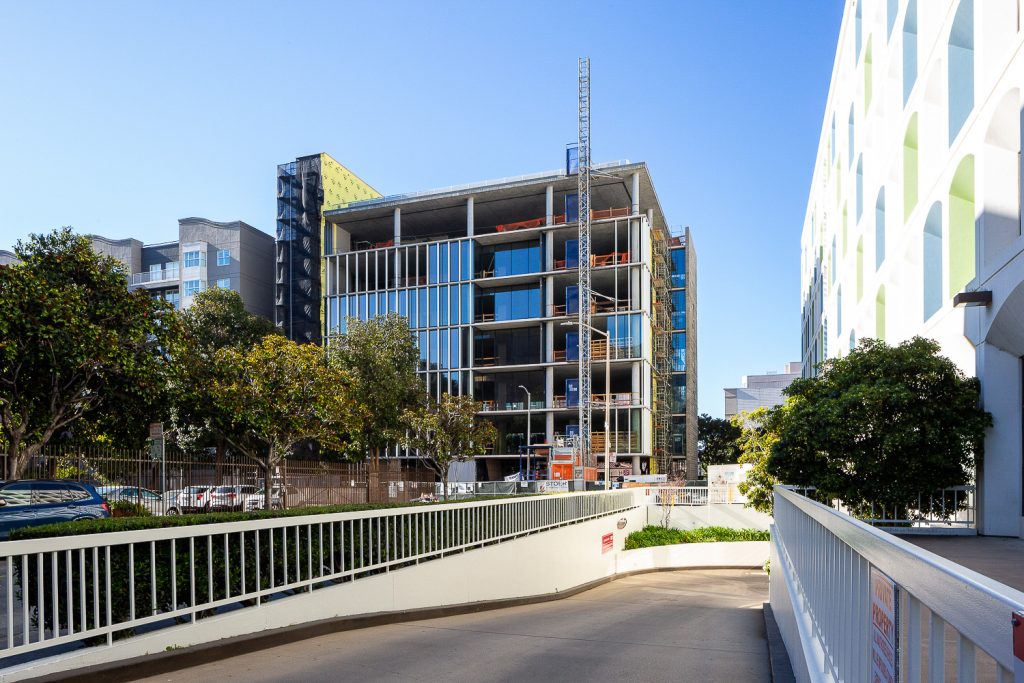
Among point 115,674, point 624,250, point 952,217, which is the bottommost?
point 115,674

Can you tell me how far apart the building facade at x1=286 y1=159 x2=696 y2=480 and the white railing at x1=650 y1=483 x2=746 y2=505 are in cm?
1653

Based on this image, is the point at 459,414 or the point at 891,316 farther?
the point at 459,414

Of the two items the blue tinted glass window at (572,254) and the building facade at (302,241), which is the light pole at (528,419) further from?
the building facade at (302,241)

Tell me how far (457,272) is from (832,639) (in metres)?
59.8

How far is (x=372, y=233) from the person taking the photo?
7262 cm

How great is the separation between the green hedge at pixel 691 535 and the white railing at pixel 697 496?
1901 mm

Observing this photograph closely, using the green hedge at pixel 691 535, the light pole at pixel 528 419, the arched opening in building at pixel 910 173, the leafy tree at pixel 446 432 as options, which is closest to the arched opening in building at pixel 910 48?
the arched opening in building at pixel 910 173

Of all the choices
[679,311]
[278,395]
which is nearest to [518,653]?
[278,395]

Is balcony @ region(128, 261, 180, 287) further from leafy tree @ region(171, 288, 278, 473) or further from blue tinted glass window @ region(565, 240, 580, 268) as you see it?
blue tinted glass window @ region(565, 240, 580, 268)

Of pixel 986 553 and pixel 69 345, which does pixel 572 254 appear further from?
pixel 986 553

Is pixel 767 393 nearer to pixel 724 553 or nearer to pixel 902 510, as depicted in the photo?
pixel 724 553

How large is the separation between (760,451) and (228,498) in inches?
631

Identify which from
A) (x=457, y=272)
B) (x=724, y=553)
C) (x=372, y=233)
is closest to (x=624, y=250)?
(x=457, y=272)

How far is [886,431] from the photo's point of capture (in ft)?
59.6
